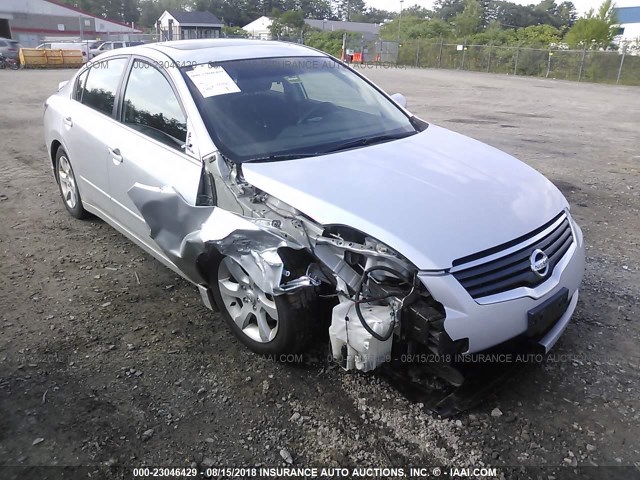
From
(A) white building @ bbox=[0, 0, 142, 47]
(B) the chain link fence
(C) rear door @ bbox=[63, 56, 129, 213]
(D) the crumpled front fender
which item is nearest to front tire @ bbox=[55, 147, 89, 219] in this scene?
(C) rear door @ bbox=[63, 56, 129, 213]

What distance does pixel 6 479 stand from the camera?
229cm

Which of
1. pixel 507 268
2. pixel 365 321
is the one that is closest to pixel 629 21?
pixel 507 268

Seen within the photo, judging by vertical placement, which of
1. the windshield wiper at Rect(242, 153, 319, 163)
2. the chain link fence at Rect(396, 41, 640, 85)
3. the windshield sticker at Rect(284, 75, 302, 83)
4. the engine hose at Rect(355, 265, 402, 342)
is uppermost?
the windshield sticker at Rect(284, 75, 302, 83)

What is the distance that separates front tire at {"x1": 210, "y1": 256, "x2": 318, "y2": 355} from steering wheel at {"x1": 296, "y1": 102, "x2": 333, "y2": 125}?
1148 millimetres

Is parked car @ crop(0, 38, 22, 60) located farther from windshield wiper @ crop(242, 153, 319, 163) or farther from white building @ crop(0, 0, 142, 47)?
windshield wiper @ crop(242, 153, 319, 163)

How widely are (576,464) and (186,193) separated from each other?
2.43 metres

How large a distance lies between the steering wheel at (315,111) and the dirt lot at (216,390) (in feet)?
4.71

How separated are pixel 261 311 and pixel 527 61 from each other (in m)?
32.9

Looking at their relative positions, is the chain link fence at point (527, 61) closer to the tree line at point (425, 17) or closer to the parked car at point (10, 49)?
the tree line at point (425, 17)

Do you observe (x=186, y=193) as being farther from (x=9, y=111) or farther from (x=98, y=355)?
(x=9, y=111)

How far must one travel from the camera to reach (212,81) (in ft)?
11.6

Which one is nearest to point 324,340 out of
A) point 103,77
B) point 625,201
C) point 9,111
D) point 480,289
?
point 480,289

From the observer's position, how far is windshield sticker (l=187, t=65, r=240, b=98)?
137 inches

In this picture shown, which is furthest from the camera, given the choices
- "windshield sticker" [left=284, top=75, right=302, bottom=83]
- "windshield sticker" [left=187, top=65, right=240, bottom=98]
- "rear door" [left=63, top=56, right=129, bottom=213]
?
"rear door" [left=63, top=56, right=129, bottom=213]
